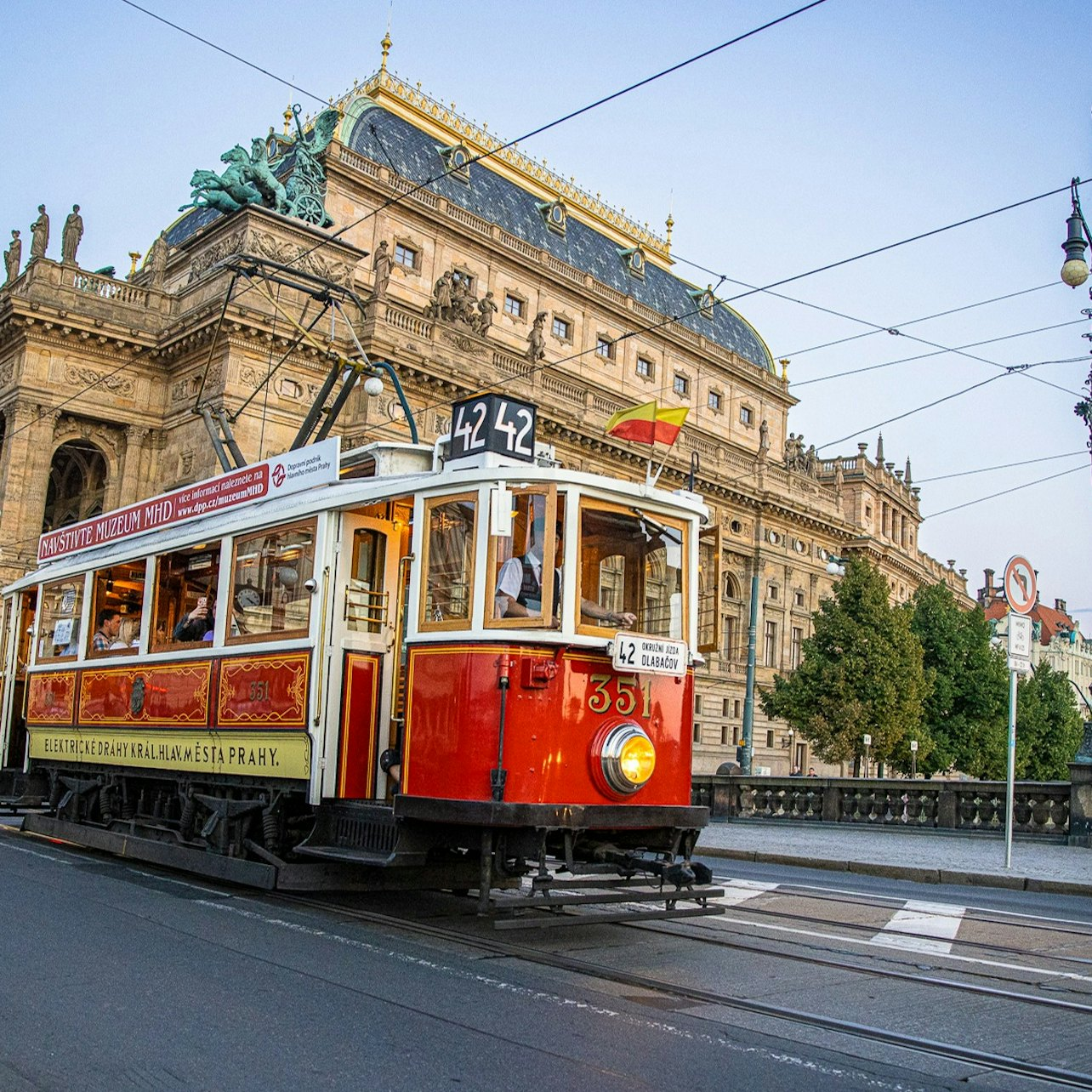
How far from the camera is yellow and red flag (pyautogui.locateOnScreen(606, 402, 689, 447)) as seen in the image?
9422 mm

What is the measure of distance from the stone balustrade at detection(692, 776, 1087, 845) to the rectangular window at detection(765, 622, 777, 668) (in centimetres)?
3341

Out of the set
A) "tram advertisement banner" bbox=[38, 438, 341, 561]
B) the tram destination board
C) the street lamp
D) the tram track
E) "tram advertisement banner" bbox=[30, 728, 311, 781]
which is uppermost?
the street lamp

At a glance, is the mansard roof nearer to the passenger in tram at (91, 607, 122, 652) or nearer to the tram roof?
the passenger in tram at (91, 607, 122, 652)

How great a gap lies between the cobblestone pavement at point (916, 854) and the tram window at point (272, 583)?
29.0 ft

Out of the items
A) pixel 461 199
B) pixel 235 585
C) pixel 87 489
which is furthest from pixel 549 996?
pixel 461 199

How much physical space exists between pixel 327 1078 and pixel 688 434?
1929 inches

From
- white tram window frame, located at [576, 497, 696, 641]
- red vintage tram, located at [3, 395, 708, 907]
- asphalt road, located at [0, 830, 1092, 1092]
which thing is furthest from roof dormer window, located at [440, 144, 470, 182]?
asphalt road, located at [0, 830, 1092, 1092]

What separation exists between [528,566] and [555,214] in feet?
158

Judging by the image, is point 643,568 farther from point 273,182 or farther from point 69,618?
point 273,182

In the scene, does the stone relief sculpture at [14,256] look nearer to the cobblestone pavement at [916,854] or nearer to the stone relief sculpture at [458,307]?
the stone relief sculpture at [458,307]

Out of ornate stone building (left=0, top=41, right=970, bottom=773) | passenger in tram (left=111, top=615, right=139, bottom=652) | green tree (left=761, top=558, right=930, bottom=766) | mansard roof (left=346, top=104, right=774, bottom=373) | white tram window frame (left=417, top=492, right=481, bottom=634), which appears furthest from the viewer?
mansard roof (left=346, top=104, right=774, bottom=373)

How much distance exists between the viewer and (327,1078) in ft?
14.8

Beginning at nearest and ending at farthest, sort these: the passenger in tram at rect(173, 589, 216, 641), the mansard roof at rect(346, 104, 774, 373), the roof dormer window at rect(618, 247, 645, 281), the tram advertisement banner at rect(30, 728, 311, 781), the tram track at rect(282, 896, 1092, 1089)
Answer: the tram track at rect(282, 896, 1092, 1089) < the tram advertisement banner at rect(30, 728, 311, 781) < the passenger in tram at rect(173, 589, 216, 641) < the mansard roof at rect(346, 104, 774, 373) < the roof dormer window at rect(618, 247, 645, 281)

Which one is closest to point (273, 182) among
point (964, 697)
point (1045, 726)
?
point (964, 697)
